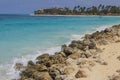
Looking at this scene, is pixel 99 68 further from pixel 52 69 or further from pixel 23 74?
pixel 23 74

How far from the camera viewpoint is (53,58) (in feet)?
34.7

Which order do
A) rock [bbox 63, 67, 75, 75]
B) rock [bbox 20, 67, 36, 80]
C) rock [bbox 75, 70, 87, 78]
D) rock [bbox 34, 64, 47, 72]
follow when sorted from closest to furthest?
rock [bbox 75, 70, 87, 78], rock [bbox 63, 67, 75, 75], rock [bbox 20, 67, 36, 80], rock [bbox 34, 64, 47, 72]

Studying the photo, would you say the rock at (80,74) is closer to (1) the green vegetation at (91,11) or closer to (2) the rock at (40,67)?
(2) the rock at (40,67)

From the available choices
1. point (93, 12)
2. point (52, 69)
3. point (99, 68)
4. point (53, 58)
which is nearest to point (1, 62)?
point (53, 58)

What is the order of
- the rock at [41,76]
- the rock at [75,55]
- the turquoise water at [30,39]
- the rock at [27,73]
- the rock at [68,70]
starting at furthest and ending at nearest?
the turquoise water at [30,39] < the rock at [75,55] < the rock at [27,73] < the rock at [68,70] < the rock at [41,76]

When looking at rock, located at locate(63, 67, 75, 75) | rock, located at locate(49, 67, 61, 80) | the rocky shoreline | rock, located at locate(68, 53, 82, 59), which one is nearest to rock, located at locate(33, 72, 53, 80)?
the rocky shoreline

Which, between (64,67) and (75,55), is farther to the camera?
(75,55)

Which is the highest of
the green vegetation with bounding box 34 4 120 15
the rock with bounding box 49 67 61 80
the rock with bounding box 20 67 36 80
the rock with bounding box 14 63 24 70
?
the rock with bounding box 49 67 61 80

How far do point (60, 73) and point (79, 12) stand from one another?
100 metres

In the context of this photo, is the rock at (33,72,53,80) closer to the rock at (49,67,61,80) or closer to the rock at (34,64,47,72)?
the rock at (49,67,61,80)

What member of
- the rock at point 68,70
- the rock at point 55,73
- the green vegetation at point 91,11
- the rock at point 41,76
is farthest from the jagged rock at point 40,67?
the green vegetation at point 91,11

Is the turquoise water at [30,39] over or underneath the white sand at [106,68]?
underneath

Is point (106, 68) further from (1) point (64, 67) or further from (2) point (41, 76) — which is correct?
(2) point (41, 76)

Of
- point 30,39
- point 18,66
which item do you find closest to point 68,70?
point 18,66
